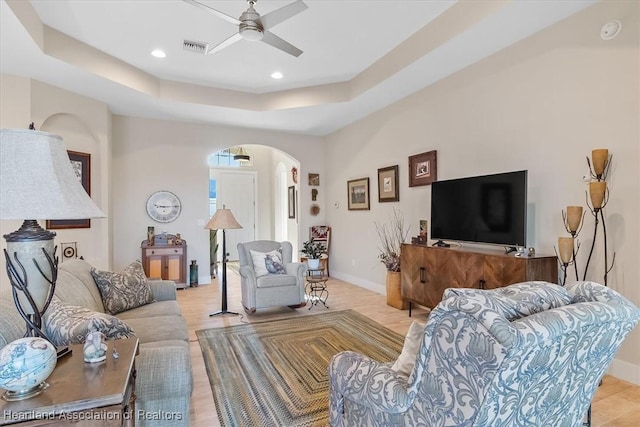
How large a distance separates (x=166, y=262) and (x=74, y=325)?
4.25 m

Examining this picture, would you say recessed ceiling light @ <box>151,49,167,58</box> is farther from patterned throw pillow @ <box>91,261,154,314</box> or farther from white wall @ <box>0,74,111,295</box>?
patterned throw pillow @ <box>91,261,154,314</box>

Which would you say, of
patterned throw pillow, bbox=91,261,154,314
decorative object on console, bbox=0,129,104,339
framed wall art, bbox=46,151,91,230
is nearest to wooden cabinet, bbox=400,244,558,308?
patterned throw pillow, bbox=91,261,154,314

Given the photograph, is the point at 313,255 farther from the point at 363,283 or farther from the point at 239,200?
the point at 239,200

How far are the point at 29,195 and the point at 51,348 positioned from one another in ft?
1.71

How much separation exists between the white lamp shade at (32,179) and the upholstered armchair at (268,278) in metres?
3.11

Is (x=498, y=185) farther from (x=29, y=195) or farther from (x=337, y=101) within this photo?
Answer: (x=29, y=195)

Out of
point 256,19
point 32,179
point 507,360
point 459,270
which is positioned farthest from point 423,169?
point 32,179

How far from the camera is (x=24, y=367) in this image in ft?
3.50

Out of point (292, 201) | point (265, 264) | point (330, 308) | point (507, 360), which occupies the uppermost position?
point (292, 201)

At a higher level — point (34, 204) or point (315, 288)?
point (34, 204)

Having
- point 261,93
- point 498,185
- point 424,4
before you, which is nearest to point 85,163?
point 261,93

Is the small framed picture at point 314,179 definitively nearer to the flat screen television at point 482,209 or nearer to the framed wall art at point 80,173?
the flat screen television at point 482,209

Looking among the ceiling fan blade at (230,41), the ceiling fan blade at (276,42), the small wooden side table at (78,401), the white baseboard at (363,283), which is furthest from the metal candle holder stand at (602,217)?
the small wooden side table at (78,401)

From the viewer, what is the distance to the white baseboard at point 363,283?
5.45 meters
